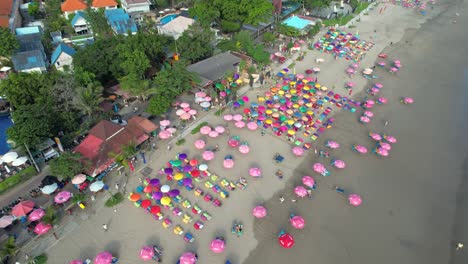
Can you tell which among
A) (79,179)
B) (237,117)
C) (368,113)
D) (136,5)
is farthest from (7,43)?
(368,113)

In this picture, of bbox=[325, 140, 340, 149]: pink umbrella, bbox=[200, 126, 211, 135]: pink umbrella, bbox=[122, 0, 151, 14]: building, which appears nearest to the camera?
bbox=[325, 140, 340, 149]: pink umbrella

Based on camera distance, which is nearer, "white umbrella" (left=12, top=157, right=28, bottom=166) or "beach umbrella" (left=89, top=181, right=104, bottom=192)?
"beach umbrella" (left=89, top=181, right=104, bottom=192)

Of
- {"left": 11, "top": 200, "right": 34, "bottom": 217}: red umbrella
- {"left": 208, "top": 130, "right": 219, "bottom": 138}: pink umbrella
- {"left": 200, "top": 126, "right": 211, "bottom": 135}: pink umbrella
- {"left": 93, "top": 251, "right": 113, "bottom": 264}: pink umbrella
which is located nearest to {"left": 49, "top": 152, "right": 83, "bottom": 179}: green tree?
{"left": 11, "top": 200, "right": 34, "bottom": 217}: red umbrella

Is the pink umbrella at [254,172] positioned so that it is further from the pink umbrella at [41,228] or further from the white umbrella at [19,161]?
the white umbrella at [19,161]

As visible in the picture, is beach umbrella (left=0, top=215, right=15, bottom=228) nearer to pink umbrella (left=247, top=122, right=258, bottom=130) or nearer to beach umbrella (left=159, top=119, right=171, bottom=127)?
beach umbrella (left=159, top=119, right=171, bottom=127)

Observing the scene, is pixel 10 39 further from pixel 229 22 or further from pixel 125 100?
pixel 229 22

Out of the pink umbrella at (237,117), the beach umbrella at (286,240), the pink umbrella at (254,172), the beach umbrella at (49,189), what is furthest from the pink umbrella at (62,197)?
the pink umbrella at (237,117)
